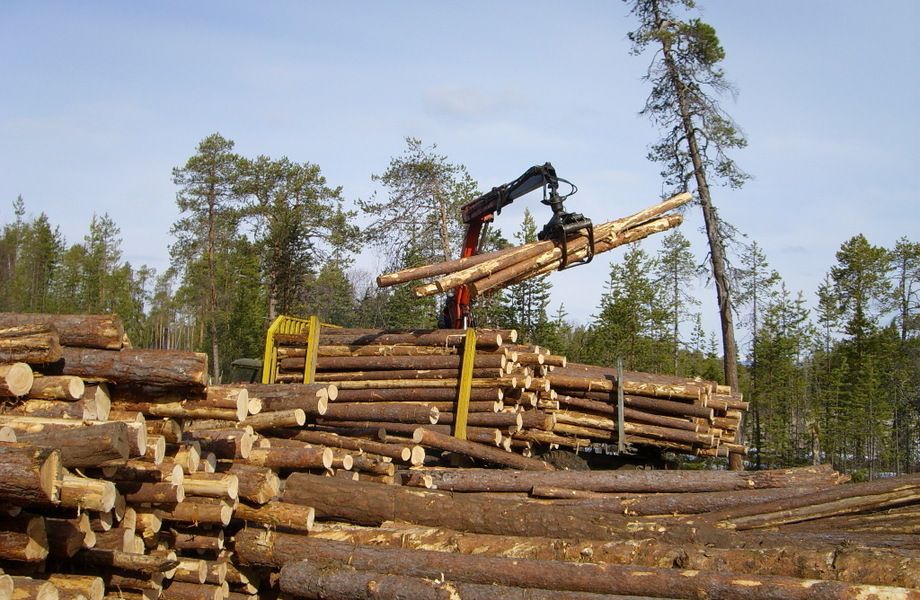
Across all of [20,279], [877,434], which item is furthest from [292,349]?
[20,279]

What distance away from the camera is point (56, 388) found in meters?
6.55

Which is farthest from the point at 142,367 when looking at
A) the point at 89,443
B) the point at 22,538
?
the point at 22,538

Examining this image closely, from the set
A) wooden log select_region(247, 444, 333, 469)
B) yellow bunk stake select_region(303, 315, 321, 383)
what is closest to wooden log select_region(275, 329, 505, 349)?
yellow bunk stake select_region(303, 315, 321, 383)

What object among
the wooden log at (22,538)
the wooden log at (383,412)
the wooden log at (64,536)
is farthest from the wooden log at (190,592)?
the wooden log at (383,412)

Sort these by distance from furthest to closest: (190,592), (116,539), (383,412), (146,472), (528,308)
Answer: (528,308) < (383,412) < (190,592) < (146,472) < (116,539)

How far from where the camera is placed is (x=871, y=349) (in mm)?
26750

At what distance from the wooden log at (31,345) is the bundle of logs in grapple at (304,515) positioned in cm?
2

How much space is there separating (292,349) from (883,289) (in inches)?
959

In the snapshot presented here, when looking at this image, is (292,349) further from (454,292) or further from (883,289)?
(883,289)

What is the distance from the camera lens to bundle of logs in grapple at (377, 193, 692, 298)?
10789mm

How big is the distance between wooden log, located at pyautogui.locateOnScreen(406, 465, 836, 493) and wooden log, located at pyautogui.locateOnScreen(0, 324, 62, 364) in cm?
432

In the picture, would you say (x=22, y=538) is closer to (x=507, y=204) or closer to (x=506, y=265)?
(x=506, y=265)

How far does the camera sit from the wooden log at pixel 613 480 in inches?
362

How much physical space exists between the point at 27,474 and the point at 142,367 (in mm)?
1924
